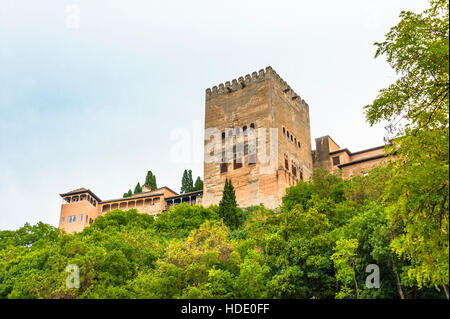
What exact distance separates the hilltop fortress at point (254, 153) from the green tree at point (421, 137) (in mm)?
35275

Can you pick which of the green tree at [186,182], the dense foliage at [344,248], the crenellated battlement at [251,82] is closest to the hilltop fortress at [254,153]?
the crenellated battlement at [251,82]

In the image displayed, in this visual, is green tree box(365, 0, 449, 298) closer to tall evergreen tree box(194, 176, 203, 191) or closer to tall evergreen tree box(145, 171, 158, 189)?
tall evergreen tree box(194, 176, 203, 191)

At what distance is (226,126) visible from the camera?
56.5m

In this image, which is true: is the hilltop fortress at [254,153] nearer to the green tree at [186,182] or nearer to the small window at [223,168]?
the small window at [223,168]

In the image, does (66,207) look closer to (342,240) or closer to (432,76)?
(342,240)

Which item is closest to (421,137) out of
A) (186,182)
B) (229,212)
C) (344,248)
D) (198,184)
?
(344,248)

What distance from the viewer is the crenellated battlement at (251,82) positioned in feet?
188

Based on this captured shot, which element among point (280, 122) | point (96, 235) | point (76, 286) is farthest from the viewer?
point (280, 122)

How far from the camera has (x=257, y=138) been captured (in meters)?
53.2

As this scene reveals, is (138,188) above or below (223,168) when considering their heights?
above

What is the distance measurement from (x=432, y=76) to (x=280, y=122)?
41366 millimetres

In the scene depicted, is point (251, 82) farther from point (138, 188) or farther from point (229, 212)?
point (138, 188)

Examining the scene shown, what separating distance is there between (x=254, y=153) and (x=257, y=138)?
1944 mm

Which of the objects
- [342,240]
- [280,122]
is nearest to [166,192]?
[280,122]
